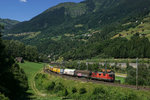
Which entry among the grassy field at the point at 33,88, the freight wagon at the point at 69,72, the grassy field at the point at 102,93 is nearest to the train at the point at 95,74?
the freight wagon at the point at 69,72

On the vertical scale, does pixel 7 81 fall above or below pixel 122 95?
above

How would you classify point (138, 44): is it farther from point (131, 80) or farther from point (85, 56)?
point (131, 80)

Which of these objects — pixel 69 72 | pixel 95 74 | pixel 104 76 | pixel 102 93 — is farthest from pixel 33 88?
pixel 102 93

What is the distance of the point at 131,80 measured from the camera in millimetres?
54719

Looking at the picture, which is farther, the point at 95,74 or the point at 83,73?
the point at 83,73

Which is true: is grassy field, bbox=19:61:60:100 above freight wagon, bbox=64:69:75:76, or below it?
below

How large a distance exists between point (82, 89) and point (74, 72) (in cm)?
2550

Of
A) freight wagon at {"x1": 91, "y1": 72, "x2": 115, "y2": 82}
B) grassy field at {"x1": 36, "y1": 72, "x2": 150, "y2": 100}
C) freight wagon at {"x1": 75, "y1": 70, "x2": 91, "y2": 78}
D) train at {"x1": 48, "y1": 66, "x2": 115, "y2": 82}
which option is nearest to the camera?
grassy field at {"x1": 36, "y1": 72, "x2": 150, "y2": 100}

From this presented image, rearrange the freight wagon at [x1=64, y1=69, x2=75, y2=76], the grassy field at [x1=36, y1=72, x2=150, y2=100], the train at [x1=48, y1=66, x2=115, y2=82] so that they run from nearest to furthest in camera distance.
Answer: the grassy field at [x1=36, y1=72, x2=150, y2=100] < the train at [x1=48, y1=66, x2=115, y2=82] < the freight wagon at [x1=64, y1=69, x2=75, y2=76]

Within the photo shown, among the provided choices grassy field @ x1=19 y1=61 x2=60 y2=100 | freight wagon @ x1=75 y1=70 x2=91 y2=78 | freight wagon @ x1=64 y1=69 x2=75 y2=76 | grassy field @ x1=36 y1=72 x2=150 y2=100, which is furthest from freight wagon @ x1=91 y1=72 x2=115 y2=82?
grassy field @ x1=19 y1=61 x2=60 y2=100

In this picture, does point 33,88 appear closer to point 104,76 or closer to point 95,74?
point 95,74

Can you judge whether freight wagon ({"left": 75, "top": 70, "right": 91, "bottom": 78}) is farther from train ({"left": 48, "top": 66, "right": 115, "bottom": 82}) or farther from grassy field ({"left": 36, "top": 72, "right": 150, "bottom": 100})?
grassy field ({"left": 36, "top": 72, "right": 150, "bottom": 100})

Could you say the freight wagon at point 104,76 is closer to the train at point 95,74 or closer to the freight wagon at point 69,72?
the train at point 95,74

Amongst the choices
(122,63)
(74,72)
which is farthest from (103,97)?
(122,63)
